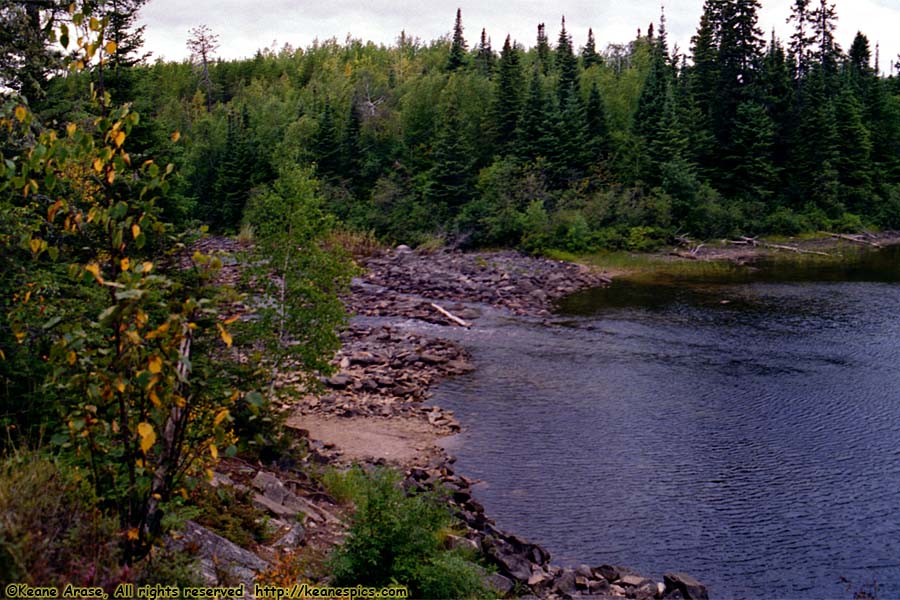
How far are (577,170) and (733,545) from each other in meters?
47.2

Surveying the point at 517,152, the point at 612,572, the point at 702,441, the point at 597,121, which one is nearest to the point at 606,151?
the point at 597,121

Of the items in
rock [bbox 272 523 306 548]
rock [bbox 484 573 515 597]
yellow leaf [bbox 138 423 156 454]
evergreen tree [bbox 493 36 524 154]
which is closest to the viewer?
yellow leaf [bbox 138 423 156 454]

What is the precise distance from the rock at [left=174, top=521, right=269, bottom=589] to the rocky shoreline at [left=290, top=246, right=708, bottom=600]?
359 cm

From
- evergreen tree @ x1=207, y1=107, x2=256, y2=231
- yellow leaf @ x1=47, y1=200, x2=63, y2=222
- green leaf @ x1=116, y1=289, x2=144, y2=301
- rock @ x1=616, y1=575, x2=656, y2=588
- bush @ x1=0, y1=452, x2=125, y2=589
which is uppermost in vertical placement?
evergreen tree @ x1=207, y1=107, x2=256, y2=231

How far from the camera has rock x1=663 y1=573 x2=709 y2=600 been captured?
38.1 feet

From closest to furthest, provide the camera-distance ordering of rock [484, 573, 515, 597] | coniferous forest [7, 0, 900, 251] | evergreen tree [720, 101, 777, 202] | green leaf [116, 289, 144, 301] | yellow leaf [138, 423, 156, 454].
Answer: green leaf [116, 289, 144, 301] < yellow leaf [138, 423, 156, 454] < rock [484, 573, 515, 597] < coniferous forest [7, 0, 900, 251] < evergreen tree [720, 101, 777, 202]

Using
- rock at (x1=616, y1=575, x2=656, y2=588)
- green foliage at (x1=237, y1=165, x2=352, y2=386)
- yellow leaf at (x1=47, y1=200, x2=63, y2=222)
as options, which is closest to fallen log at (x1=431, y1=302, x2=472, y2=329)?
green foliage at (x1=237, y1=165, x2=352, y2=386)

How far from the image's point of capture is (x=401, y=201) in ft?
192

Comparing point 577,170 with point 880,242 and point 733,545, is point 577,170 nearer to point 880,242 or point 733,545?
point 880,242

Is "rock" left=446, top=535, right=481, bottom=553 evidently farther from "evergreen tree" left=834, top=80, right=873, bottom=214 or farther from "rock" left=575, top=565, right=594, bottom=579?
"evergreen tree" left=834, top=80, right=873, bottom=214

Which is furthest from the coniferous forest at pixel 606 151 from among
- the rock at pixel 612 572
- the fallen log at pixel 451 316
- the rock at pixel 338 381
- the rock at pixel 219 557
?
the rock at pixel 219 557

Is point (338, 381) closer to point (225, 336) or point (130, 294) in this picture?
point (225, 336)

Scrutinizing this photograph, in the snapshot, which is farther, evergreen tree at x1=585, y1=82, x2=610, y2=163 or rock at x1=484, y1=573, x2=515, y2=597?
evergreen tree at x1=585, y1=82, x2=610, y2=163

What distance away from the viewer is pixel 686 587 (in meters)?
11.7
